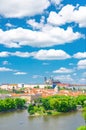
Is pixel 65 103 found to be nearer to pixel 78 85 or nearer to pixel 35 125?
pixel 35 125

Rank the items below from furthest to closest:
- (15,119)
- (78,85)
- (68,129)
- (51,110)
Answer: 1. (78,85)
2. (51,110)
3. (15,119)
4. (68,129)

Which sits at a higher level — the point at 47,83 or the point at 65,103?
the point at 47,83

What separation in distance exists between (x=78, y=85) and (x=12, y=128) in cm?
7959

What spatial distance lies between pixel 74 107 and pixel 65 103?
221cm

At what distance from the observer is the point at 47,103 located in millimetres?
32656

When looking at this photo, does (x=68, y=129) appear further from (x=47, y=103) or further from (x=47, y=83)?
(x=47, y=83)

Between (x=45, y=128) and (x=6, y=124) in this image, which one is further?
(x=6, y=124)

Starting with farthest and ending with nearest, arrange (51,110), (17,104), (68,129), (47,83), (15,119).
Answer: (47,83), (17,104), (51,110), (15,119), (68,129)

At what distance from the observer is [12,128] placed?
23266mm

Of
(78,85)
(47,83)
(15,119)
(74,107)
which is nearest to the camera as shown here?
(15,119)

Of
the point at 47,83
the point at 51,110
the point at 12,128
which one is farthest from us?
the point at 47,83

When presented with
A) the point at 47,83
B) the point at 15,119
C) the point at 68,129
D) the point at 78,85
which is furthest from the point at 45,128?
the point at 78,85

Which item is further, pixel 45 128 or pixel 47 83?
pixel 47 83

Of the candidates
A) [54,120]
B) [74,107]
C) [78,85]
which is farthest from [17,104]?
[78,85]
